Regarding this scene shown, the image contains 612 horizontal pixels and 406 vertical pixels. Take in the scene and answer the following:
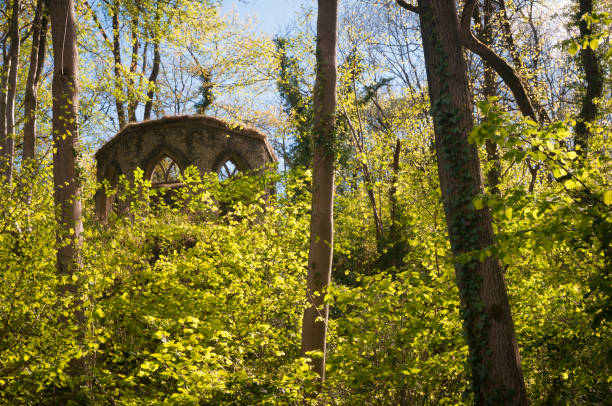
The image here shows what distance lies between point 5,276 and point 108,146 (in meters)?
12.8

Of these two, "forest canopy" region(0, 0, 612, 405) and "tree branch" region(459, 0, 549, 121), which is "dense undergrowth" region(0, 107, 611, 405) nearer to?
"forest canopy" region(0, 0, 612, 405)

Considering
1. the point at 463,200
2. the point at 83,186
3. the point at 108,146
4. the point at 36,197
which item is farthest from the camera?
the point at 108,146

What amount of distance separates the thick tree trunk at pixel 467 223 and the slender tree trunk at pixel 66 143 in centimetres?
433

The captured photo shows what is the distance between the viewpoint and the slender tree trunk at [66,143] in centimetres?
573

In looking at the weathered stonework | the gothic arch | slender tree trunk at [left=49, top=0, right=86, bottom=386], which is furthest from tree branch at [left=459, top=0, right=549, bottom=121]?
the gothic arch

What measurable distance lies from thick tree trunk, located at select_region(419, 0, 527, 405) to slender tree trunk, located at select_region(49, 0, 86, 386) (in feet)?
14.2

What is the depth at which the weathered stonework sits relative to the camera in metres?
15.4

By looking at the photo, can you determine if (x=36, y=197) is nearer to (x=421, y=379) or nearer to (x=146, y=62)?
(x=421, y=379)

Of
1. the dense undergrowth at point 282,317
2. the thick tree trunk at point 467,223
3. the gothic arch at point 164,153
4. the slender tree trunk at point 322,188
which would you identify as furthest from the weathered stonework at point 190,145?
the thick tree trunk at point 467,223

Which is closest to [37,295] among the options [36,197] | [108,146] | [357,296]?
[36,197]

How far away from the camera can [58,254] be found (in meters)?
5.79

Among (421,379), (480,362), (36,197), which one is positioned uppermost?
(36,197)

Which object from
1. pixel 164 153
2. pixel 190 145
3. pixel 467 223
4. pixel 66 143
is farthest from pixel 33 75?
pixel 467 223

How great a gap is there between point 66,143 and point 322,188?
3.52 metres
